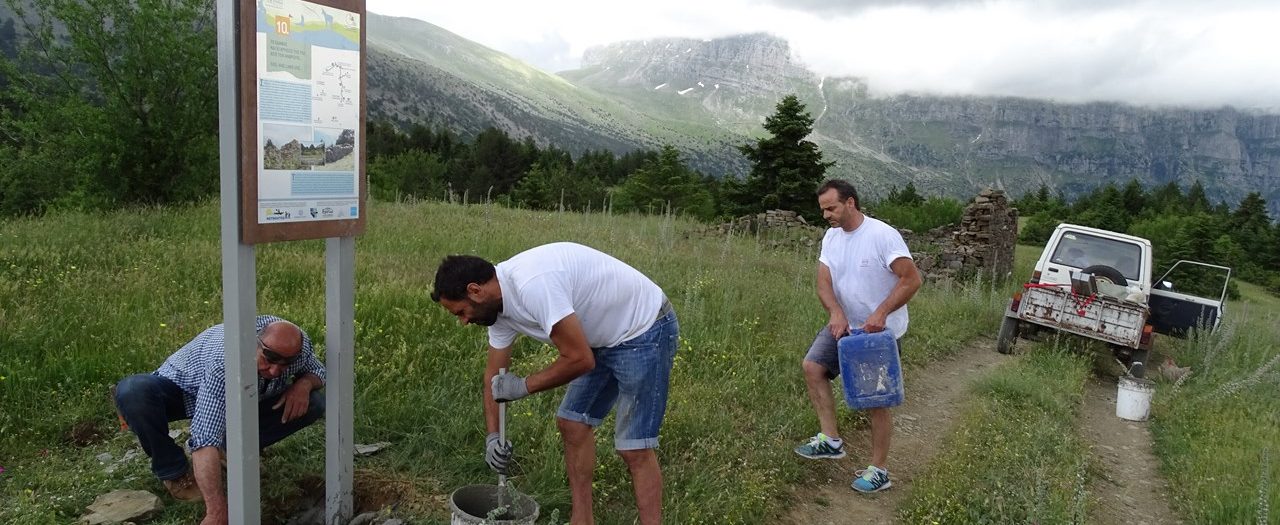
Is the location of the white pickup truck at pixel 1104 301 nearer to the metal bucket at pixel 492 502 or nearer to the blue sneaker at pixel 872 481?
the blue sneaker at pixel 872 481

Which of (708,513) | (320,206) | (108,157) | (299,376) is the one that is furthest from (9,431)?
(108,157)

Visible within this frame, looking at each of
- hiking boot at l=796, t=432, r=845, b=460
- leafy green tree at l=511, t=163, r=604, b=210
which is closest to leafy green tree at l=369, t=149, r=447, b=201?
leafy green tree at l=511, t=163, r=604, b=210

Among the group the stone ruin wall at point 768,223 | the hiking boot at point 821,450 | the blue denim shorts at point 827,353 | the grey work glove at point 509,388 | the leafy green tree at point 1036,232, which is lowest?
the leafy green tree at point 1036,232

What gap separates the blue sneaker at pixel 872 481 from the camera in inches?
186

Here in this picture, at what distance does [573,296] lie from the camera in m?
3.04

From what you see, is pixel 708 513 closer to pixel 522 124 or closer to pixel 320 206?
pixel 320 206

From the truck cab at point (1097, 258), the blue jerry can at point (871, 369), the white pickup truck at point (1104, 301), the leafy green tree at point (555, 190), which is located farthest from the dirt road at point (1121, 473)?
the leafy green tree at point (555, 190)

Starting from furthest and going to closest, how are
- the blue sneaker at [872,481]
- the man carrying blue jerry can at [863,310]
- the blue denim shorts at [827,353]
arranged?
the blue denim shorts at [827,353]
the blue sneaker at [872,481]
the man carrying blue jerry can at [863,310]

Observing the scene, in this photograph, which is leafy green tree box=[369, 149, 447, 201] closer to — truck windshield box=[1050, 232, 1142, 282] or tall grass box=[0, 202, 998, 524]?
tall grass box=[0, 202, 998, 524]

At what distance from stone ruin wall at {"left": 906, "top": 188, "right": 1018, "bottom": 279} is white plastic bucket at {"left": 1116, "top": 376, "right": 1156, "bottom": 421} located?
9948 millimetres

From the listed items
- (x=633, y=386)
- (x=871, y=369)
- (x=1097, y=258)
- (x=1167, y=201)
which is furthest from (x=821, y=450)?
(x=1167, y=201)

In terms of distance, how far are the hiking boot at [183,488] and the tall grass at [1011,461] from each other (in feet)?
12.4

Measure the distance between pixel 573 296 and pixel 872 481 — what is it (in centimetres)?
272

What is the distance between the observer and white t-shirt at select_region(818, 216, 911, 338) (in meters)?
4.53
